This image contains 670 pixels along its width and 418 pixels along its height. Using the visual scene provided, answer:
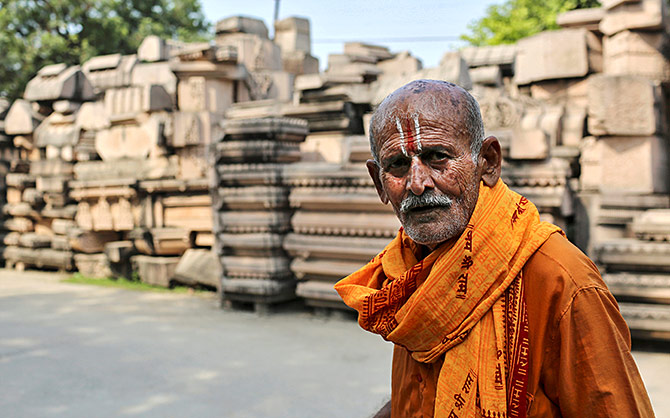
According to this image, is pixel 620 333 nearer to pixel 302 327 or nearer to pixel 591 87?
pixel 302 327

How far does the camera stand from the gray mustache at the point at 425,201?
145 centimetres

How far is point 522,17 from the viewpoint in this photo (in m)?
20.0

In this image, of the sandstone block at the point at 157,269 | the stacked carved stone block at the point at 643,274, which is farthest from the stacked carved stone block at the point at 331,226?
the sandstone block at the point at 157,269

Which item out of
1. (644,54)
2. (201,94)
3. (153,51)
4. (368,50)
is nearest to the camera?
(644,54)

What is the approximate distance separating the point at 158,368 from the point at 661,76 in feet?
23.7

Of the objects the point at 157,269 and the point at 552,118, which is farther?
the point at 157,269

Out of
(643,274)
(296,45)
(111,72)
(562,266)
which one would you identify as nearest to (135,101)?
(111,72)

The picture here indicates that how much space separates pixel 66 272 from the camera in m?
9.78

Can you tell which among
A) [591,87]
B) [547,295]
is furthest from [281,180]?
[547,295]

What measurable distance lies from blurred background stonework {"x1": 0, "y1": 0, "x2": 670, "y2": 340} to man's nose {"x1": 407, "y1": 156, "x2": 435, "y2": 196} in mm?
3718

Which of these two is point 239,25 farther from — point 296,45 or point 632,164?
point 632,164

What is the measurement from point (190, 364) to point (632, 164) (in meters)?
5.59

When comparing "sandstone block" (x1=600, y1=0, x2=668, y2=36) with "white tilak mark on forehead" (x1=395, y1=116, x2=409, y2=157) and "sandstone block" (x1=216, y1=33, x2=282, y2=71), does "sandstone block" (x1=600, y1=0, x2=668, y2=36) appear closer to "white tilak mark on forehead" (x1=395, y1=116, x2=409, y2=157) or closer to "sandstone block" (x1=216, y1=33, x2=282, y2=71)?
"sandstone block" (x1=216, y1=33, x2=282, y2=71)

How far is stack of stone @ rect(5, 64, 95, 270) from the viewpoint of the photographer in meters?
9.93
